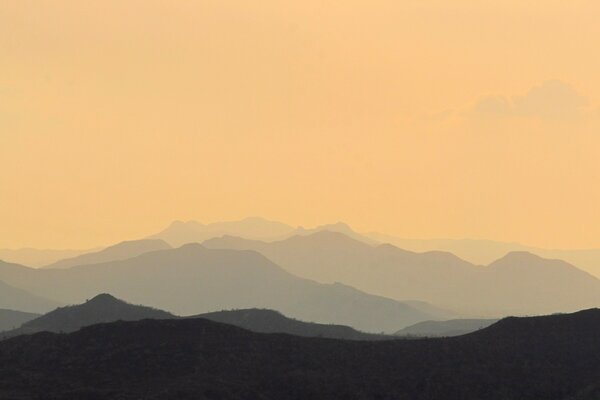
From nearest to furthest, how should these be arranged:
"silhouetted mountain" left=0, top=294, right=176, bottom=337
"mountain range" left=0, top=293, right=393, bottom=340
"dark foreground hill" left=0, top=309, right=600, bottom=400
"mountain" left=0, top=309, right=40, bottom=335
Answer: "dark foreground hill" left=0, top=309, right=600, bottom=400 → "mountain range" left=0, top=293, right=393, bottom=340 → "silhouetted mountain" left=0, top=294, right=176, bottom=337 → "mountain" left=0, top=309, right=40, bottom=335

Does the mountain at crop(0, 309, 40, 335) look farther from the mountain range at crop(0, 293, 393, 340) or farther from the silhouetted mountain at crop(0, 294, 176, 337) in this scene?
the silhouetted mountain at crop(0, 294, 176, 337)

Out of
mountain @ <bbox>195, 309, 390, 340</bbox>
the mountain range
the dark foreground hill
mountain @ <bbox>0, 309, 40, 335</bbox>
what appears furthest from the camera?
mountain @ <bbox>0, 309, 40, 335</bbox>

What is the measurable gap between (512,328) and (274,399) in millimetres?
24884

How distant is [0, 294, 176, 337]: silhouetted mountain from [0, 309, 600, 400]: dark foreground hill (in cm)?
3398

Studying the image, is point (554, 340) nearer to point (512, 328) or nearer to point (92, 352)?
point (512, 328)

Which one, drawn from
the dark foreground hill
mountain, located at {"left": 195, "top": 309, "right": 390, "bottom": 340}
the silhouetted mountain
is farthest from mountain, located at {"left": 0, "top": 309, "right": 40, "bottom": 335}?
the dark foreground hill

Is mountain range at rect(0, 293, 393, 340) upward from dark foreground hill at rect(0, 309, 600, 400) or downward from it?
upward

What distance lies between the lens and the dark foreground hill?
6009cm

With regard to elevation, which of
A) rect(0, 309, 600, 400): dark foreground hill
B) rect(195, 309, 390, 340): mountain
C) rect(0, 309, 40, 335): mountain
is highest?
rect(0, 309, 40, 335): mountain

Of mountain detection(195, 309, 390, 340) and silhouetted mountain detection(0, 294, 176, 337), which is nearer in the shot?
mountain detection(195, 309, 390, 340)

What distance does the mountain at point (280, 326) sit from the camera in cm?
10050

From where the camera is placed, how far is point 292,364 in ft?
216

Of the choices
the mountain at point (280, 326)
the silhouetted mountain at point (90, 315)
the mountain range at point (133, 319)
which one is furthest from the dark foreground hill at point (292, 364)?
the silhouetted mountain at point (90, 315)

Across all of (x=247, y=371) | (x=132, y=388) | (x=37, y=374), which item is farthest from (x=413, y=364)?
(x=37, y=374)
